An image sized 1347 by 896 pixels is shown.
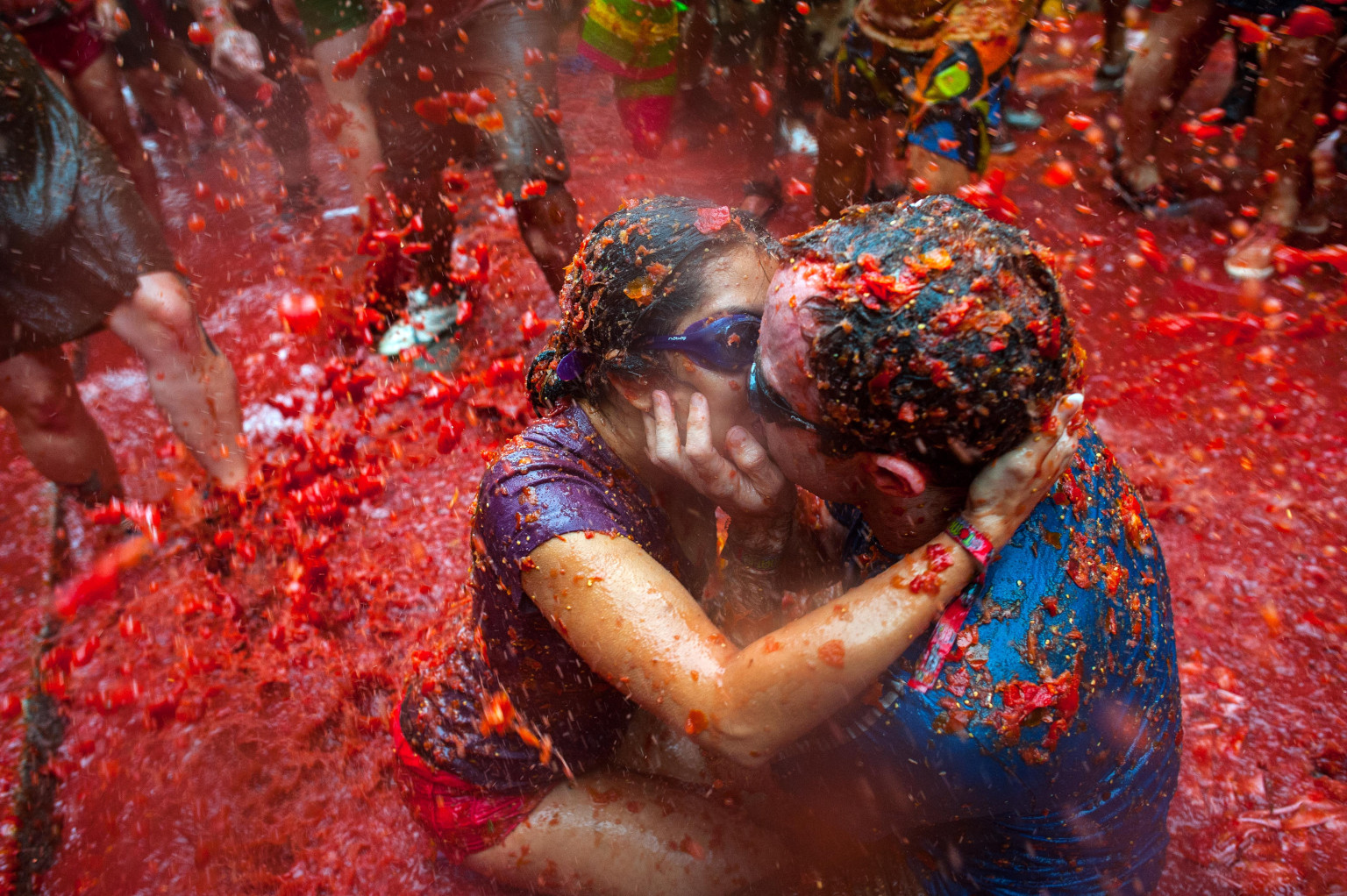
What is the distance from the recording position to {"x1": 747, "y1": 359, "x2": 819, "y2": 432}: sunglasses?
1.51 metres

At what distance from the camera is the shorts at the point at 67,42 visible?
4.00 m

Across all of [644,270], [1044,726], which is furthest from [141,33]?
[1044,726]

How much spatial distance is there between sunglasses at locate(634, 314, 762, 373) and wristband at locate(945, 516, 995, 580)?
22.0 inches

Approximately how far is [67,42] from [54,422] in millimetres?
2405

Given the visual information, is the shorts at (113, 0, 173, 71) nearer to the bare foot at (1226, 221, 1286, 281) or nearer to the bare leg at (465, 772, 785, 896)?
the bare leg at (465, 772, 785, 896)

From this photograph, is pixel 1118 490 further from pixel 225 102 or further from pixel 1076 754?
pixel 225 102

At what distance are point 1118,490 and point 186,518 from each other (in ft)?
12.2

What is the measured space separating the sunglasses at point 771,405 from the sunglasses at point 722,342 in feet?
0.30

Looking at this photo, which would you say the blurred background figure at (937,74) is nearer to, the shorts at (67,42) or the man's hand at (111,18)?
the shorts at (67,42)

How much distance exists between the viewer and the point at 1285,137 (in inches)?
168

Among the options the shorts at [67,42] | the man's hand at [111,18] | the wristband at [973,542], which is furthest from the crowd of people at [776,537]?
the man's hand at [111,18]

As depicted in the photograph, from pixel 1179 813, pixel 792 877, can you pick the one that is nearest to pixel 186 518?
pixel 792 877

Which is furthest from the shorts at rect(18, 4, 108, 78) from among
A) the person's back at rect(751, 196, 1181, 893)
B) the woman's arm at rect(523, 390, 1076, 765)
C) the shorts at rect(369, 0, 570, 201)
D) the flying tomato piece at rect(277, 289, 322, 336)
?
the person's back at rect(751, 196, 1181, 893)

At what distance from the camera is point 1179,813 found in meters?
2.46
